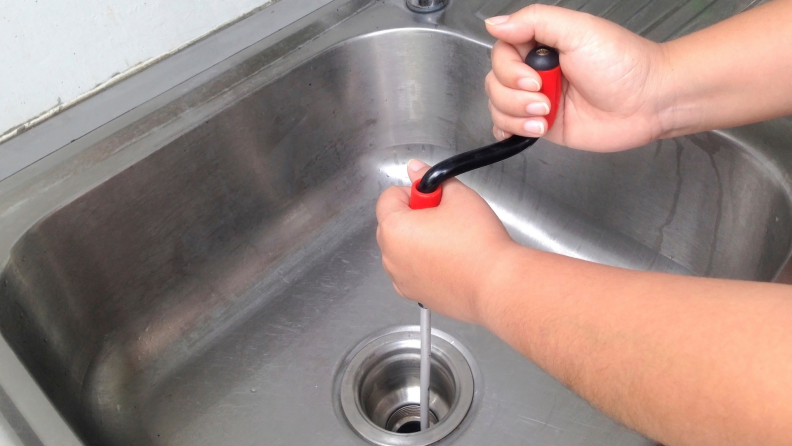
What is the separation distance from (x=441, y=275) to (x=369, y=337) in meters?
0.24

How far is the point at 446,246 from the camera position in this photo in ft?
1.45

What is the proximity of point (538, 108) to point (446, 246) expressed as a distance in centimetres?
14

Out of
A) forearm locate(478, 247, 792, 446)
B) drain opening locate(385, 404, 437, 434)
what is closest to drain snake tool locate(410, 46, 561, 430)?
forearm locate(478, 247, 792, 446)

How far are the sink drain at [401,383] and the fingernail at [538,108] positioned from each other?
28 centimetres

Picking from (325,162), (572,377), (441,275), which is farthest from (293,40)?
(572,377)

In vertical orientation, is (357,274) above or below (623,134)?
below

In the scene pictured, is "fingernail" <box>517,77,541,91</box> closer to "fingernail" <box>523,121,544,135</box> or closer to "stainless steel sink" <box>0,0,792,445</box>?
"fingernail" <box>523,121,544,135</box>

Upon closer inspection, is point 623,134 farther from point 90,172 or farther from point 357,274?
point 90,172

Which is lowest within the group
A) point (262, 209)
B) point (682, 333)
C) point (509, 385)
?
point (509, 385)

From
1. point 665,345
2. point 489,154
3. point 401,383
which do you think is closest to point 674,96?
point 489,154

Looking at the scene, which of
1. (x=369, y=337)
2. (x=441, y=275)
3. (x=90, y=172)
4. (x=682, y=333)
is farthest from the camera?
(x=369, y=337)

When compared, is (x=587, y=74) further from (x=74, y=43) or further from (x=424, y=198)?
(x=74, y=43)

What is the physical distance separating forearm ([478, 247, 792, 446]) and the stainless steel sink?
0.27 metres

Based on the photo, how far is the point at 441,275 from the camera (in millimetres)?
447
